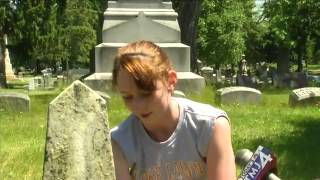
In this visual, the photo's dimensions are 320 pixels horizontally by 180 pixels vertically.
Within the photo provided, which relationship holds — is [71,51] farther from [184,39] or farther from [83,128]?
[83,128]

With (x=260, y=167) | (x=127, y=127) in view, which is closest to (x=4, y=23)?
(x=260, y=167)

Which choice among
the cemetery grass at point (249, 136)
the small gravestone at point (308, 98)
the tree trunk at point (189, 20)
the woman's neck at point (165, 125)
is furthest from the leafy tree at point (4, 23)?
the woman's neck at point (165, 125)

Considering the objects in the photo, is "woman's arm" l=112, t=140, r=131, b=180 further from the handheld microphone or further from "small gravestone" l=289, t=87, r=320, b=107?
"small gravestone" l=289, t=87, r=320, b=107

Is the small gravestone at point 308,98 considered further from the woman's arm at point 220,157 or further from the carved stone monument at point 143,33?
the woman's arm at point 220,157

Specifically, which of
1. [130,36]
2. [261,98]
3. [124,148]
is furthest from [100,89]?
[124,148]

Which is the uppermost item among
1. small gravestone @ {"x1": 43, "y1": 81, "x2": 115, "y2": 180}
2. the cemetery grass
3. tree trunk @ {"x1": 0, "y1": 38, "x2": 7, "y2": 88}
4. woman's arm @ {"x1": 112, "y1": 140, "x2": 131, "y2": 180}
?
small gravestone @ {"x1": 43, "y1": 81, "x2": 115, "y2": 180}

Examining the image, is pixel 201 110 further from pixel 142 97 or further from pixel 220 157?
pixel 142 97

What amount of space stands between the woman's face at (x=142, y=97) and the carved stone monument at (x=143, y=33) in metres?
10.8

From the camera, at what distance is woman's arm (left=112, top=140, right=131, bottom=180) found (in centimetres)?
296

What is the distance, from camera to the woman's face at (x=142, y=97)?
8.63 feet

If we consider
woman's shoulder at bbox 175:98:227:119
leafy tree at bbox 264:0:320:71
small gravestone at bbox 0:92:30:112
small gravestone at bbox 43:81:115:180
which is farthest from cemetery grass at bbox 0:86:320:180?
leafy tree at bbox 264:0:320:71

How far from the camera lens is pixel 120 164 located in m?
2.97

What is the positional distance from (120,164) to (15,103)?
395 inches

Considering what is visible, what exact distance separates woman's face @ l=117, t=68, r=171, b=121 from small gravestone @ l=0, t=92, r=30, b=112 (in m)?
10.2
